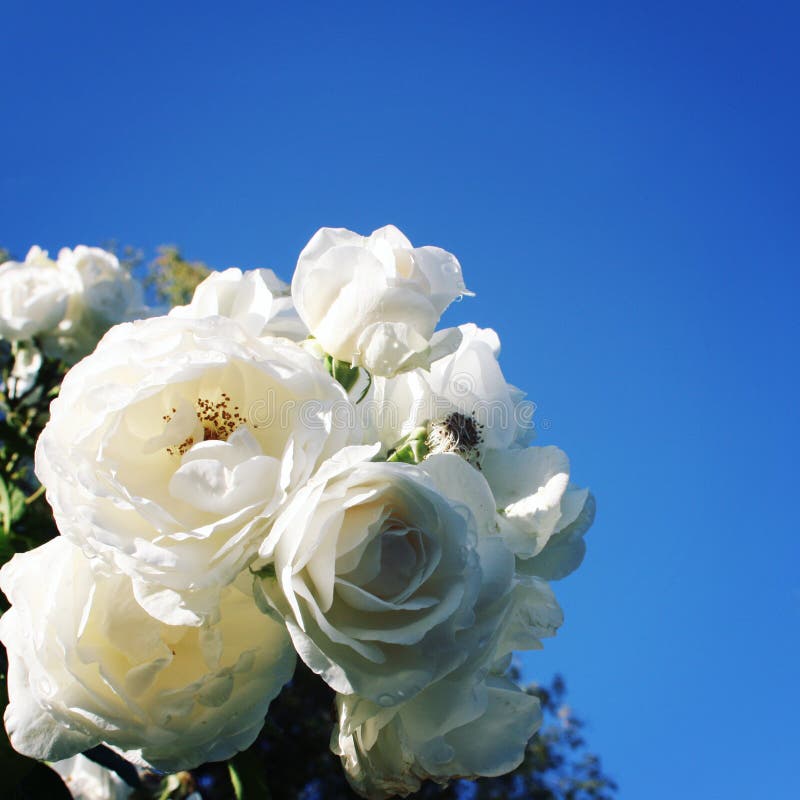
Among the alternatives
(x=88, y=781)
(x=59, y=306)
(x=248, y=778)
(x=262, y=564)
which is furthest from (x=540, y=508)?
(x=59, y=306)

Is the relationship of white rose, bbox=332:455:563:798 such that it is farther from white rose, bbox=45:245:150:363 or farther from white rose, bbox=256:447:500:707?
white rose, bbox=45:245:150:363

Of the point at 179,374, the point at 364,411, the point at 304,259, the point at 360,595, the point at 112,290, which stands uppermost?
the point at 112,290

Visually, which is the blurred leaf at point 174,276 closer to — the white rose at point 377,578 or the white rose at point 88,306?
the white rose at point 88,306

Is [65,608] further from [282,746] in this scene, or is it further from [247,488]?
[282,746]

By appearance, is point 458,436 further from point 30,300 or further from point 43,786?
point 30,300

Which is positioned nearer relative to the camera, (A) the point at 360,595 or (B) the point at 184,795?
(A) the point at 360,595

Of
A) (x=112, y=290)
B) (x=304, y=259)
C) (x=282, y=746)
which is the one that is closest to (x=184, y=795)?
(x=112, y=290)

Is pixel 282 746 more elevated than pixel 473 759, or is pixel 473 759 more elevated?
pixel 473 759

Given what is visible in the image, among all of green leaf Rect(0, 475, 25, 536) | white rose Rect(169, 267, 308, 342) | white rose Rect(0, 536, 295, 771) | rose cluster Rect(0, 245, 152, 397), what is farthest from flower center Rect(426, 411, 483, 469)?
rose cluster Rect(0, 245, 152, 397)
